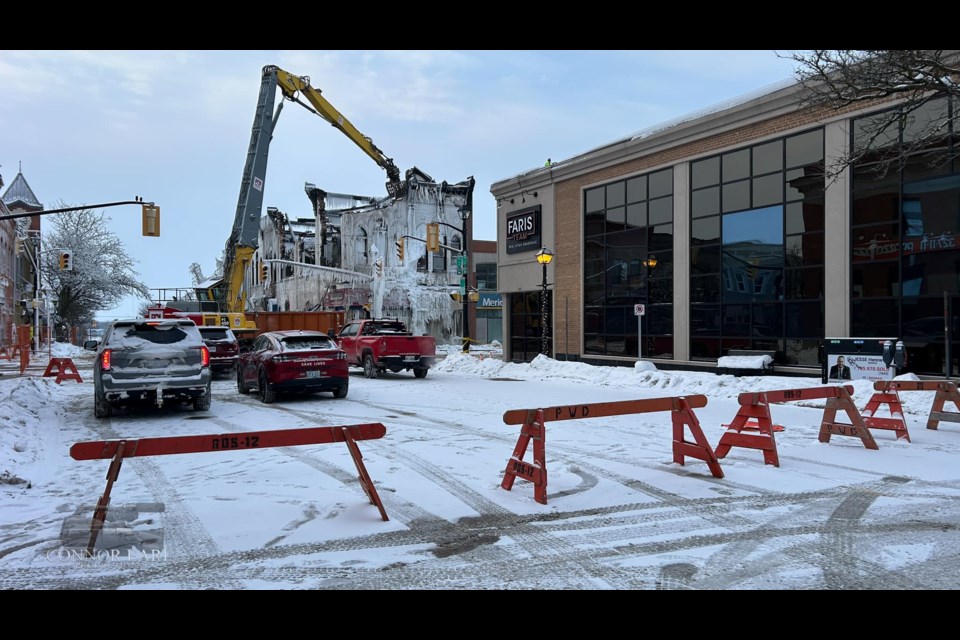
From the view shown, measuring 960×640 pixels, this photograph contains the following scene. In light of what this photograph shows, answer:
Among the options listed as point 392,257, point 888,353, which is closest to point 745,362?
point 888,353

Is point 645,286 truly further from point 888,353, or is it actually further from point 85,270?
point 85,270

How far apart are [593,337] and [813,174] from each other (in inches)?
386

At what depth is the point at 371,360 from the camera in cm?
2141

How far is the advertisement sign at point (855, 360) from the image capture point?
15.3 m

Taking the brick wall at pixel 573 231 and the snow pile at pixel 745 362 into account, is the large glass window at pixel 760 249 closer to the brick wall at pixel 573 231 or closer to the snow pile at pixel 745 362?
the snow pile at pixel 745 362

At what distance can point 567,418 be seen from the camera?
24.0 feet

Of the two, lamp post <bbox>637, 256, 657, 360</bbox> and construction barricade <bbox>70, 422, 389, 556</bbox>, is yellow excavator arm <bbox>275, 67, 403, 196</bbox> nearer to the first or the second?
lamp post <bbox>637, 256, 657, 360</bbox>

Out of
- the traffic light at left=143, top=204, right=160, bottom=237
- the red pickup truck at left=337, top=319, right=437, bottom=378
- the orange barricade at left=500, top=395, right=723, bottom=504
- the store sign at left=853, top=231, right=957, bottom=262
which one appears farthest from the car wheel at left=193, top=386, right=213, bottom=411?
the store sign at left=853, top=231, right=957, bottom=262

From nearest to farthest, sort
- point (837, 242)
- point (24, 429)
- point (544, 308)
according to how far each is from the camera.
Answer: point (24, 429) < point (837, 242) < point (544, 308)

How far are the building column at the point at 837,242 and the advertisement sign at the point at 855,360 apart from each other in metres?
1.50

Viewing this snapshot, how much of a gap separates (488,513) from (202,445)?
2.59 meters

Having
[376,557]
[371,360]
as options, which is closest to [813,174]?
[371,360]
